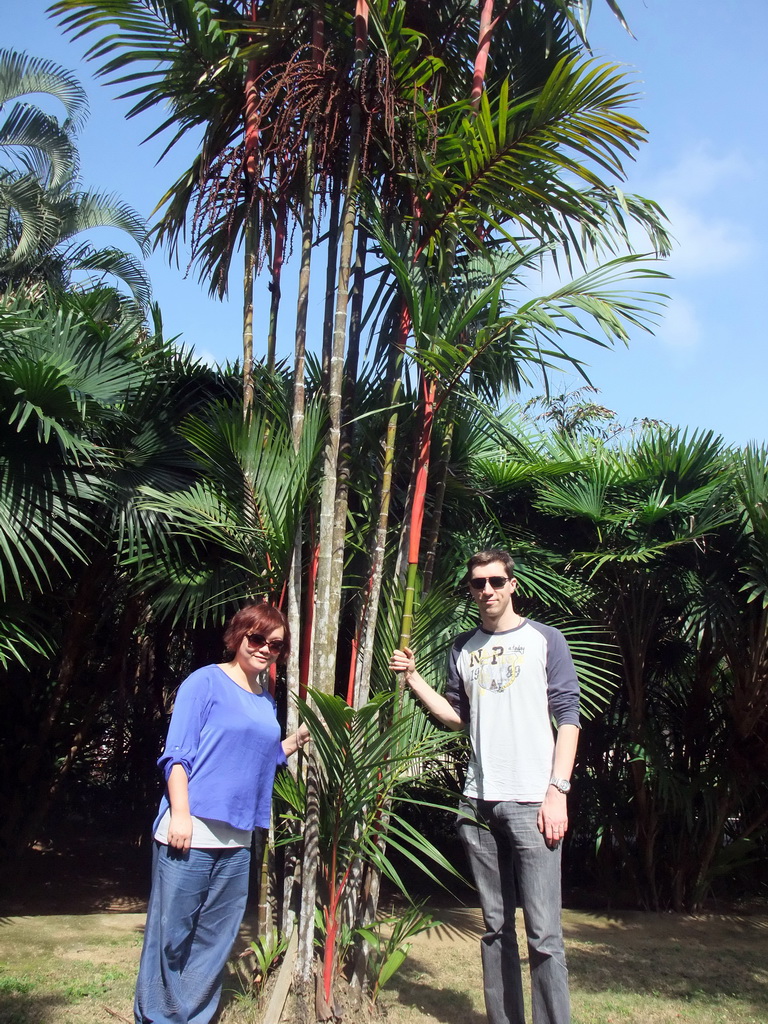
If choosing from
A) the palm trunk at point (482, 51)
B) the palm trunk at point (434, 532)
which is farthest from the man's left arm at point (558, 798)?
the palm trunk at point (482, 51)

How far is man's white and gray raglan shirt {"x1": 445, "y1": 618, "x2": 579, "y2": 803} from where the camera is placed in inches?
113

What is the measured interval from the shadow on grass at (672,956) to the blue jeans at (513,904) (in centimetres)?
139

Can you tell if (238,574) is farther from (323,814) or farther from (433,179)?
(433,179)

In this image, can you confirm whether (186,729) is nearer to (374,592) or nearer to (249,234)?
(374,592)

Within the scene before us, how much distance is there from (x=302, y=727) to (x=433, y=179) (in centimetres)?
240

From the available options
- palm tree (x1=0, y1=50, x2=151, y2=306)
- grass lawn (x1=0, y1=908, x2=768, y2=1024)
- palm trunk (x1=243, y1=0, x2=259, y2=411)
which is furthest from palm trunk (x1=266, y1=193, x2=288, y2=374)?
palm tree (x1=0, y1=50, x2=151, y2=306)

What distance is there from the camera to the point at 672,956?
470 cm

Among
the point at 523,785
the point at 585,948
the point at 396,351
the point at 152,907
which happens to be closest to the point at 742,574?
the point at 585,948

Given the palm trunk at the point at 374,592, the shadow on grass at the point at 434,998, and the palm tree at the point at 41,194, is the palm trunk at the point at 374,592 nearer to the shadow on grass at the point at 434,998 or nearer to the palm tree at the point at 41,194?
the shadow on grass at the point at 434,998

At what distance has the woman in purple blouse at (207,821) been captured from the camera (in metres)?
2.66

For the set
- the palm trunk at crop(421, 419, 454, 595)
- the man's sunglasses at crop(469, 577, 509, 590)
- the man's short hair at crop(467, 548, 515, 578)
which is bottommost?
the man's sunglasses at crop(469, 577, 509, 590)

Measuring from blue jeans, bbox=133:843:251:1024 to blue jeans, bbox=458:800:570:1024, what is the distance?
2.68 ft

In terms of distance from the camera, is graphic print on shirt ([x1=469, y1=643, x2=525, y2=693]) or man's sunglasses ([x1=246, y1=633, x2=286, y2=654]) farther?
graphic print on shirt ([x1=469, y1=643, x2=525, y2=693])

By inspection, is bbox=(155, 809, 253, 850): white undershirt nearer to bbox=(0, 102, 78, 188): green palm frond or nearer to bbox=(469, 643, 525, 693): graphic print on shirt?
bbox=(469, 643, 525, 693): graphic print on shirt
